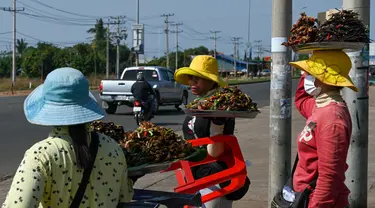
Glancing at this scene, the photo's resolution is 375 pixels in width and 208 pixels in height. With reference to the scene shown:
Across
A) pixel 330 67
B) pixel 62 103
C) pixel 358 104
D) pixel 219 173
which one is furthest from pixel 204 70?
pixel 62 103

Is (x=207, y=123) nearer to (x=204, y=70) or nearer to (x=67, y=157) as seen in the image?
(x=204, y=70)

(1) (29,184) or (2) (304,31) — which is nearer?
(1) (29,184)

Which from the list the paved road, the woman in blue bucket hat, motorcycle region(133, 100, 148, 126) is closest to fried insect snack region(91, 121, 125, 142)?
the woman in blue bucket hat

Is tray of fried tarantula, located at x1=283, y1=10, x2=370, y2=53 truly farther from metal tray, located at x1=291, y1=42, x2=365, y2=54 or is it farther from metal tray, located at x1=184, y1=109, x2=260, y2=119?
metal tray, located at x1=184, y1=109, x2=260, y2=119

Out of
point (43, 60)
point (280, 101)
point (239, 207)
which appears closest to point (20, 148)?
point (239, 207)

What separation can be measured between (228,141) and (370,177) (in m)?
5.27

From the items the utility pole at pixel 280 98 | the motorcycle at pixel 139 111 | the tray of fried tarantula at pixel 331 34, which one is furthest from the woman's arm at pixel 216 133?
the motorcycle at pixel 139 111

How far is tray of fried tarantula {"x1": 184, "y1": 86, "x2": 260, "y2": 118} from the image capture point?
13.9ft

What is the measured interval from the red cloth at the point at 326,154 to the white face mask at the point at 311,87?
0.57 feet

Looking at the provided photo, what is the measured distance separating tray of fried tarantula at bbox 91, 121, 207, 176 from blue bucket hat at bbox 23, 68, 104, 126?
2.19 feet

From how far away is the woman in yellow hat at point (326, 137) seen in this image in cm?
319

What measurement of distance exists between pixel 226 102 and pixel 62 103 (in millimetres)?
1853

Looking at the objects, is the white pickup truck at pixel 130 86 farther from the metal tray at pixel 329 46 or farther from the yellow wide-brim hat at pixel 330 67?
the yellow wide-brim hat at pixel 330 67

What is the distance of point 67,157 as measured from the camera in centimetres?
250
